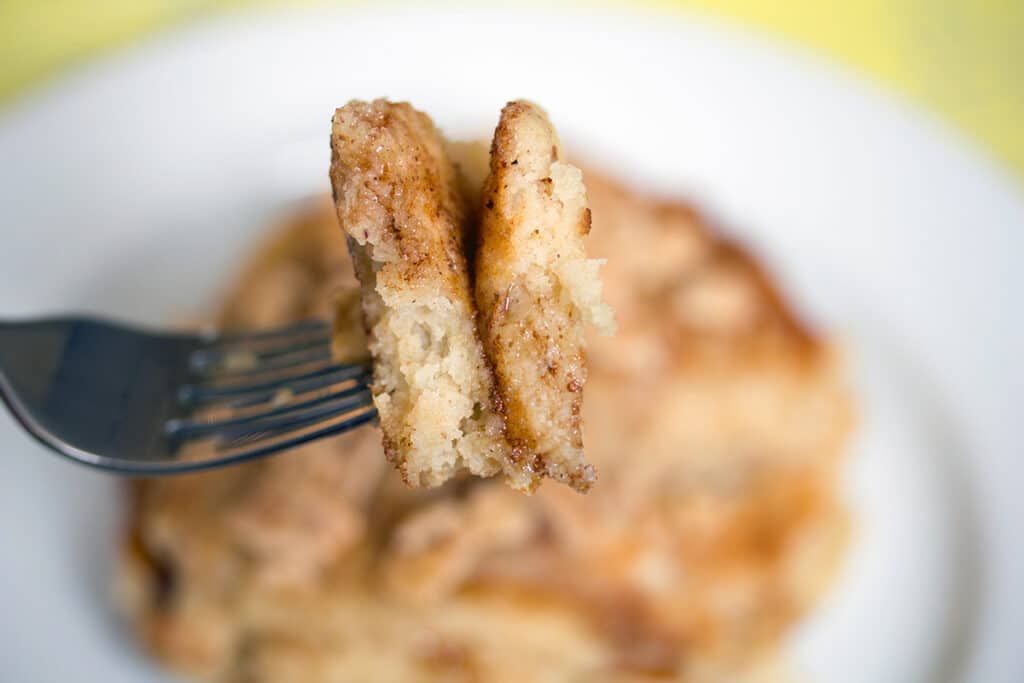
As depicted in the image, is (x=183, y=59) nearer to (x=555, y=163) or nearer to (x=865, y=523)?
(x=555, y=163)

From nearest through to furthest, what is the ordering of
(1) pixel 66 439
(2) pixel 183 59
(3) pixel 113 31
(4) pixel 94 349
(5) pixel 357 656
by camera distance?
1. (1) pixel 66 439
2. (4) pixel 94 349
3. (5) pixel 357 656
4. (2) pixel 183 59
5. (3) pixel 113 31

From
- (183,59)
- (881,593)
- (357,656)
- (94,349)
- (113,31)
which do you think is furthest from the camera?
(113,31)

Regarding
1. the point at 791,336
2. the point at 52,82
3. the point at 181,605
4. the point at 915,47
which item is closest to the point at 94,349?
the point at 181,605

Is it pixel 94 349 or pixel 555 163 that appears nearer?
pixel 555 163

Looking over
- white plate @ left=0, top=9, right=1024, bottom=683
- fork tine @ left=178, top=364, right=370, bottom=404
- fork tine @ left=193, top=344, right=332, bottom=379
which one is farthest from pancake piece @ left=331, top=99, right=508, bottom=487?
white plate @ left=0, top=9, right=1024, bottom=683

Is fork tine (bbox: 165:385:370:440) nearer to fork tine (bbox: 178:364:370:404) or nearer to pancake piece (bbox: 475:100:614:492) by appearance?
fork tine (bbox: 178:364:370:404)

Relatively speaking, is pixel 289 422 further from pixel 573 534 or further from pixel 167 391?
pixel 573 534

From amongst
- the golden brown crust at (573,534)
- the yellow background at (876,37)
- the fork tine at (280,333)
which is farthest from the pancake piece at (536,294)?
the yellow background at (876,37)
